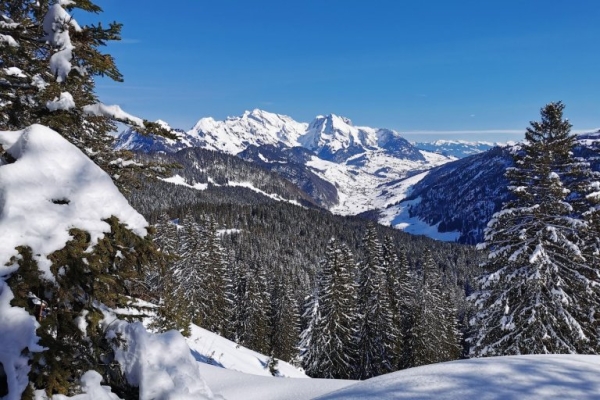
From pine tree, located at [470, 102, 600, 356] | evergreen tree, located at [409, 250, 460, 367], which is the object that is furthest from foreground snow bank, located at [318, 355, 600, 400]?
evergreen tree, located at [409, 250, 460, 367]

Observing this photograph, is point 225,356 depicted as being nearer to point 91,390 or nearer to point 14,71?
point 14,71

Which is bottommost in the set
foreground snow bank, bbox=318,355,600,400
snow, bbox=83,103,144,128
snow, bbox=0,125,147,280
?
foreground snow bank, bbox=318,355,600,400

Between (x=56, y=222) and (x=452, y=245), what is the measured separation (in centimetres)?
19519

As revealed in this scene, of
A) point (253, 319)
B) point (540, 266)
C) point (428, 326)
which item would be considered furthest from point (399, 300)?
point (540, 266)

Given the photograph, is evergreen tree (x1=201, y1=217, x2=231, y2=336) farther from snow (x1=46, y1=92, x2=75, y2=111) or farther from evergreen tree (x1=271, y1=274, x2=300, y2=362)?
snow (x1=46, y1=92, x2=75, y2=111)

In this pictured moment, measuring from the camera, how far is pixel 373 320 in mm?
29844

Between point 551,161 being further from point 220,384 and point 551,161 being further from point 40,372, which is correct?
point 40,372

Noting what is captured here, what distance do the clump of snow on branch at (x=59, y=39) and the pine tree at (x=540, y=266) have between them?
14.1 meters

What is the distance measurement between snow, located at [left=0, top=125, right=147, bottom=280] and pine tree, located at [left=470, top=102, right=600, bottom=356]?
1381cm

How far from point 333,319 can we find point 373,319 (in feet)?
12.0

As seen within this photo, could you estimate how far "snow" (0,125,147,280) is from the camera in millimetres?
2758

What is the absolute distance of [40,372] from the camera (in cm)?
255

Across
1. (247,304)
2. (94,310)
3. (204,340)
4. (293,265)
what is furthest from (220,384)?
(293,265)

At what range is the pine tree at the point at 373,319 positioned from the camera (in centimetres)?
2977
